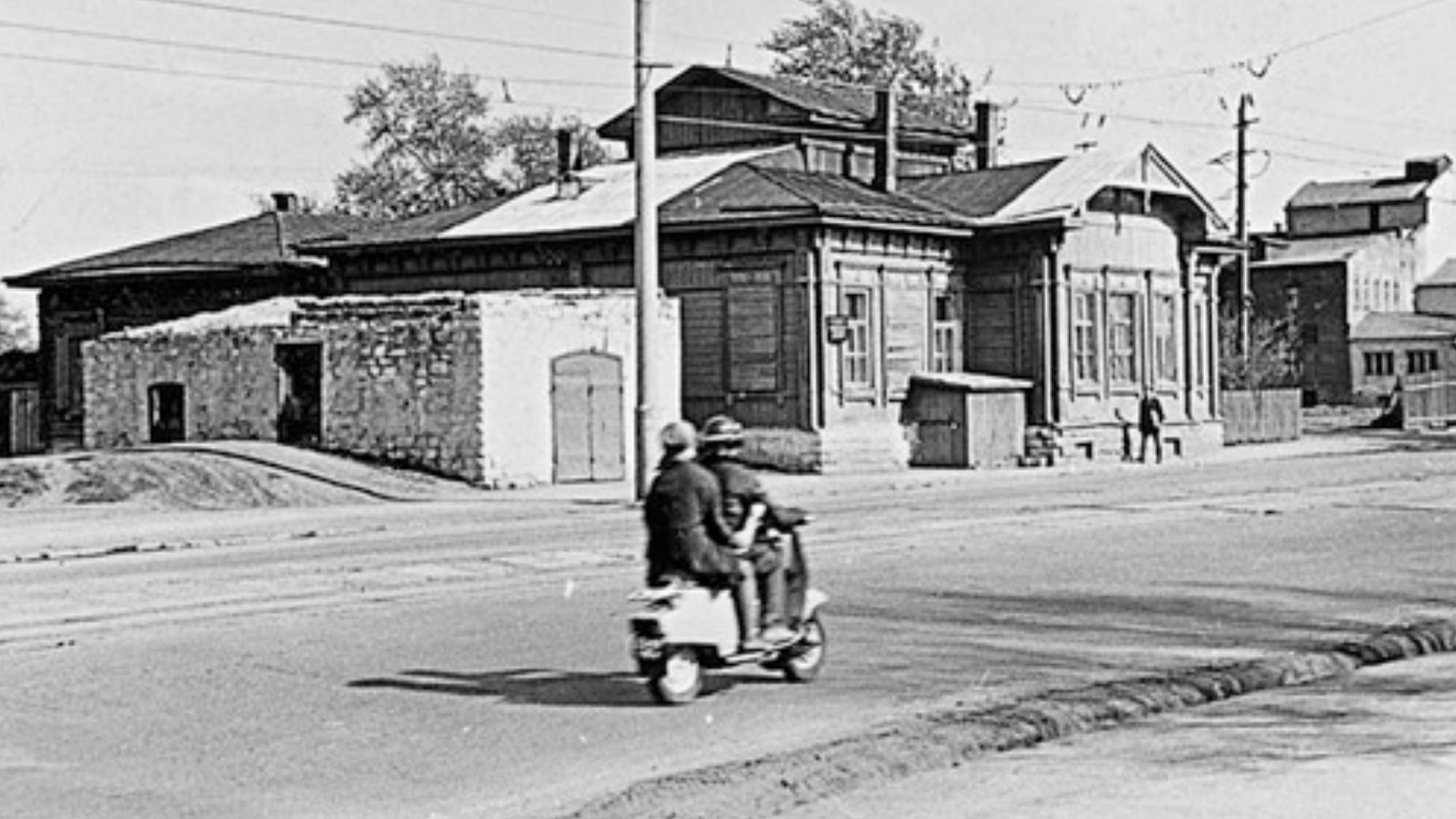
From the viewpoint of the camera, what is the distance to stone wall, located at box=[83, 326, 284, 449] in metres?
42.2

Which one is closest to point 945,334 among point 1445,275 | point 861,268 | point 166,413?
point 861,268

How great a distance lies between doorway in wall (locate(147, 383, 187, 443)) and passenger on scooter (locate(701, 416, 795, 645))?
106 feet

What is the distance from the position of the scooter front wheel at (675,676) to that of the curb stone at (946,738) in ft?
4.82

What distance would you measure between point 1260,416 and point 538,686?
172 feet

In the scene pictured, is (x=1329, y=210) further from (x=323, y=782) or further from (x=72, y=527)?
(x=323, y=782)

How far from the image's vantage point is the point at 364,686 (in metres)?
13.5

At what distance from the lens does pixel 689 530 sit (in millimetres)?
12719

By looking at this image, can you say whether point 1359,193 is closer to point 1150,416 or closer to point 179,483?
point 1150,416

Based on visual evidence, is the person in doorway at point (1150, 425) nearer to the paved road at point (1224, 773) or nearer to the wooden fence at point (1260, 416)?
the wooden fence at point (1260, 416)

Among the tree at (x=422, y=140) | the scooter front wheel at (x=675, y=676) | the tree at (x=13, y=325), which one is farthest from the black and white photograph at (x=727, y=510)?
the tree at (x=13, y=325)

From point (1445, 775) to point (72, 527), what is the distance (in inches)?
949

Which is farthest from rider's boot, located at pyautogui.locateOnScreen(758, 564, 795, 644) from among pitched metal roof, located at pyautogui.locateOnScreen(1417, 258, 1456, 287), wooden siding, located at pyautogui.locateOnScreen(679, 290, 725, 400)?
pitched metal roof, located at pyautogui.locateOnScreen(1417, 258, 1456, 287)

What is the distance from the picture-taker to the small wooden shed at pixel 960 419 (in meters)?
46.1

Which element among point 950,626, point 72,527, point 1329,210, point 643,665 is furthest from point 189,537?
point 1329,210
